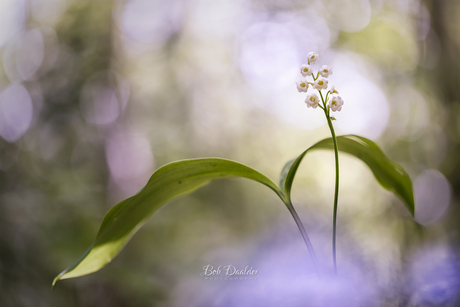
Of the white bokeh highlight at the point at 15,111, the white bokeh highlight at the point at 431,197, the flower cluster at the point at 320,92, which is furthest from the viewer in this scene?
the white bokeh highlight at the point at 15,111

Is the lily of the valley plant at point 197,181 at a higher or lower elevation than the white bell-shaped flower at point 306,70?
lower

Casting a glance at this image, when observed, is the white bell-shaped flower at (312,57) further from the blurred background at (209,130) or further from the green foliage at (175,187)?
the blurred background at (209,130)

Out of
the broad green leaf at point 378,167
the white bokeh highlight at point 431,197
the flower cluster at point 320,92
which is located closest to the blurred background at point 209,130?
the white bokeh highlight at point 431,197

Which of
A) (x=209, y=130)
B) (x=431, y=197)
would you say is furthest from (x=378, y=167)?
(x=209, y=130)

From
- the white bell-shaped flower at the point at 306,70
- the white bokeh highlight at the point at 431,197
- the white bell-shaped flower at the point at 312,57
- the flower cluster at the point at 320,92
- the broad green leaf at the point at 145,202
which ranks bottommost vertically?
the white bokeh highlight at the point at 431,197

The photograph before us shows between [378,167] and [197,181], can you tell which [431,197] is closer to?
[378,167]

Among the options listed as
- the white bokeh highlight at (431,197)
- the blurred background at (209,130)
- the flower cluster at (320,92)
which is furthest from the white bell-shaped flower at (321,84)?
the white bokeh highlight at (431,197)

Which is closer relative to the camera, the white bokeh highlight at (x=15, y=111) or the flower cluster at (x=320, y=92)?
the flower cluster at (x=320, y=92)

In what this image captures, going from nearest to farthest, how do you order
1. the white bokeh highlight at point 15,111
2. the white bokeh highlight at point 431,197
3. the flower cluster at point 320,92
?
1. the flower cluster at point 320,92
2. the white bokeh highlight at point 431,197
3. the white bokeh highlight at point 15,111
